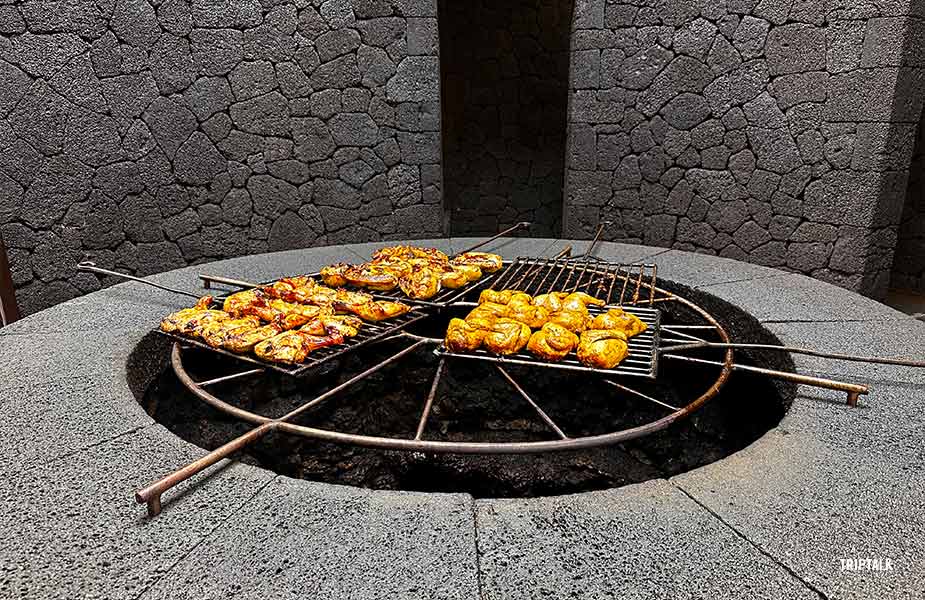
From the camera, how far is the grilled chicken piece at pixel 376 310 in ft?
7.60

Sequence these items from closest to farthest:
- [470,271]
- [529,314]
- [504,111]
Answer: [529,314]
[470,271]
[504,111]

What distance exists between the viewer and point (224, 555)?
119 centimetres

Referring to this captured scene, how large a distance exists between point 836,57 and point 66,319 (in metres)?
6.31

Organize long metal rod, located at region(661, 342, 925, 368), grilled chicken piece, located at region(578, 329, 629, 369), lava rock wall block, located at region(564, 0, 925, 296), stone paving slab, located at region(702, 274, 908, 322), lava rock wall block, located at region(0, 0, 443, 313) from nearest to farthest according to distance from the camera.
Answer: long metal rod, located at region(661, 342, 925, 368), grilled chicken piece, located at region(578, 329, 629, 369), stone paving slab, located at region(702, 274, 908, 322), lava rock wall block, located at region(564, 0, 925, 296), lava rock wall block, located at region(0, 0, 443, 313)

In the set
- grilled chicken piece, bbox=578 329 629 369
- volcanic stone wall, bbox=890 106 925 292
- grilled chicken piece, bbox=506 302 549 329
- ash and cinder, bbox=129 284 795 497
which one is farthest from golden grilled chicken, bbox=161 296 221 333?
volcanic stone wall, bbox=890 106 925 292

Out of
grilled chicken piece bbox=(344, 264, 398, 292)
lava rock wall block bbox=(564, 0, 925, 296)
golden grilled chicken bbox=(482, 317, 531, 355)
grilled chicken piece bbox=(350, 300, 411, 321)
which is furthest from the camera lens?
lava rock wall block bbox=(564, 0, 925, 296)

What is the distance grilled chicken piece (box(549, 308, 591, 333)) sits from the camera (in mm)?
2129

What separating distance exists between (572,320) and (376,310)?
0.83 m

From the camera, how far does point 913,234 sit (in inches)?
265

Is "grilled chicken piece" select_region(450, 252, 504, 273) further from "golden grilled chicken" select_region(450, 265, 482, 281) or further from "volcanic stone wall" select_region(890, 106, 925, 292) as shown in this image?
"volcanic stone wall" select_region(890, 106, 925, 292)

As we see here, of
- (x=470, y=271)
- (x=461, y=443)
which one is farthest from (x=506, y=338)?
(x=470, y=271)

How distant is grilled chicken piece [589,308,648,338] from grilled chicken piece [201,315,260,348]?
138cm

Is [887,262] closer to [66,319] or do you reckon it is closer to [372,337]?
[372,337]

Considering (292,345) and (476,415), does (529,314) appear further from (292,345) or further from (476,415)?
(292,345)
